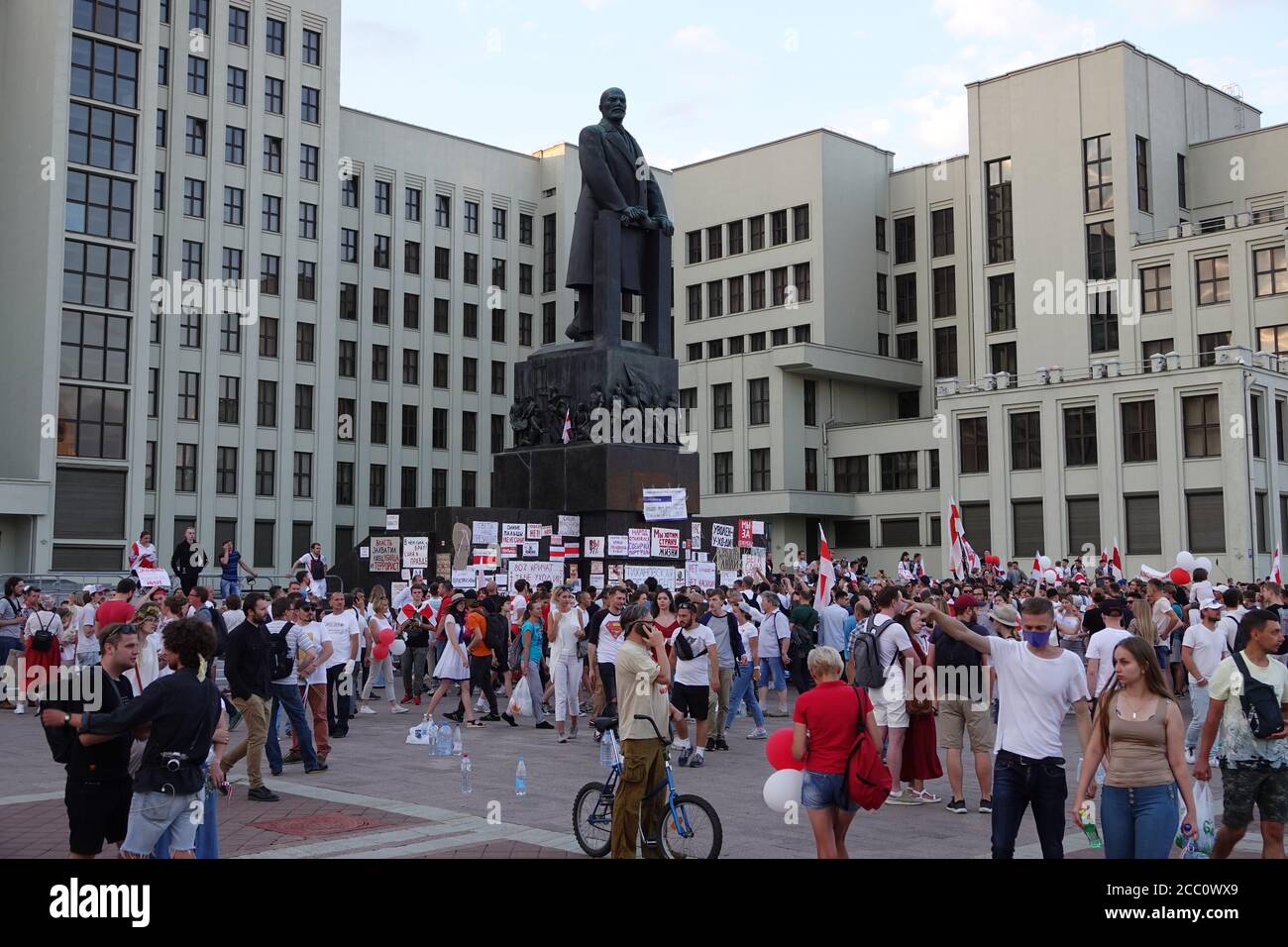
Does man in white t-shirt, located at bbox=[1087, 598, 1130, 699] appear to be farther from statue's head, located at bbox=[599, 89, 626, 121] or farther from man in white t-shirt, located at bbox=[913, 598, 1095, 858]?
statue's head, located at bbox=[599, 89, 626, 121]

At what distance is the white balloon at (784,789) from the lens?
Answer: 7.89m

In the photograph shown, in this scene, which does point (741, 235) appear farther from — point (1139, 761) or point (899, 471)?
point (1139, 761)

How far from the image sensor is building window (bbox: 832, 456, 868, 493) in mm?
64062

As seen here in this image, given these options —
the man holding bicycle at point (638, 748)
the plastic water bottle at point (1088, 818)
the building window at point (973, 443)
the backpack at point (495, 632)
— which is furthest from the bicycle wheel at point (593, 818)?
the building window at point (973, 443)

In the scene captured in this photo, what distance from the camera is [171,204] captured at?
186 ft

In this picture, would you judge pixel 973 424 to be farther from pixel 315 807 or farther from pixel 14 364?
pixel 315 807

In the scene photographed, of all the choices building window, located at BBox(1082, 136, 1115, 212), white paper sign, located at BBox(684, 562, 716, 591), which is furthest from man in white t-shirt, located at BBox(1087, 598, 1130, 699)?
building window, located at BBox(1082, 136, 1115, 212)

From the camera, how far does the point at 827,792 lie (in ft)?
25.9

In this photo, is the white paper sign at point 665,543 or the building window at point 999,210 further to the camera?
the building window at point 999,210

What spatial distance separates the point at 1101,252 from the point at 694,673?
48688 millimetres

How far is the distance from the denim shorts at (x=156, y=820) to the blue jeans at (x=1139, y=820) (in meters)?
4.78

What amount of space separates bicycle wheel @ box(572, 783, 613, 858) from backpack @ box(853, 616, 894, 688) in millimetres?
3263

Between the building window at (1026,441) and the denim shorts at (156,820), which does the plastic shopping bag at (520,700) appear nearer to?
the denim shorts at (156,820)
